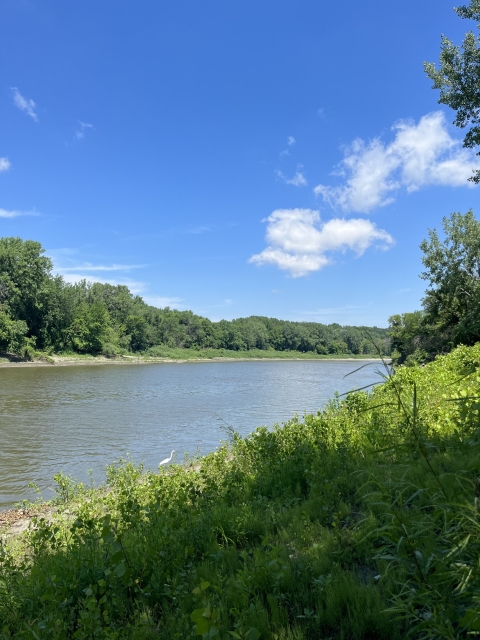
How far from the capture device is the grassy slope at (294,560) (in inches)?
90.2

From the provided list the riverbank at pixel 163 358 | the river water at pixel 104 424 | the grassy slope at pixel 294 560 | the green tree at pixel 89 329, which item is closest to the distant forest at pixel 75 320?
the green tree at pixel 89 329

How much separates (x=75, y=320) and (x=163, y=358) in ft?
79.2

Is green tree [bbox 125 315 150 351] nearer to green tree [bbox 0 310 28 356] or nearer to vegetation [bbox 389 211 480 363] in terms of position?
green tree [bbox 0 310 28 356]

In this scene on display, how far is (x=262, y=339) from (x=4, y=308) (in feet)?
312

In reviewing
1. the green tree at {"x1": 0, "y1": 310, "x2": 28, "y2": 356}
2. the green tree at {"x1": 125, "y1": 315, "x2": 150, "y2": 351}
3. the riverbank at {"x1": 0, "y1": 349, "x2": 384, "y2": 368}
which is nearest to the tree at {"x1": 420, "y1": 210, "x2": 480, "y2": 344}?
the riverbank at {"x1": 0, "y1": 349, "x2": 384, "y2": 368}

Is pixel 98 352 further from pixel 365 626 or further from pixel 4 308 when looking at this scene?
pixel 365 626

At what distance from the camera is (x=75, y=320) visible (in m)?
79.8

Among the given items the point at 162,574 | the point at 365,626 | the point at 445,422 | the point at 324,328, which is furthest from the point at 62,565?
the point at 324,328

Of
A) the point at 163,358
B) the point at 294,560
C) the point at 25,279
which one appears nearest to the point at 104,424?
the point at 294,560

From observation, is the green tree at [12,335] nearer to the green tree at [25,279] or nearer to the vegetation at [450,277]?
the green tree at [25,279]

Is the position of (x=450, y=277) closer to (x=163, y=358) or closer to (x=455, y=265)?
(x=455, y=265)

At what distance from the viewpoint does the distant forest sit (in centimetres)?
6812

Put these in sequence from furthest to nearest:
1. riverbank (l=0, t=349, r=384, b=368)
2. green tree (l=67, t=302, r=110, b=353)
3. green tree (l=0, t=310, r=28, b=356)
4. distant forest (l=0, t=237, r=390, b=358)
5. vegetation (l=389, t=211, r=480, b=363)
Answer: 1. green tree (l=67, t=302, r=110, b=353)
2. distant forest (l=0, t=237, r=390, b=358)
3. riverbank (l=0, t=349, r=384, b=368)
4. green tree (l=0, t=310, r=28, b=356)
5. vegetation (l=389, t=211, r=480, b=363)

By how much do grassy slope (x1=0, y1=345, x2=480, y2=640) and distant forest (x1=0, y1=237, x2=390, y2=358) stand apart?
35563 mm
